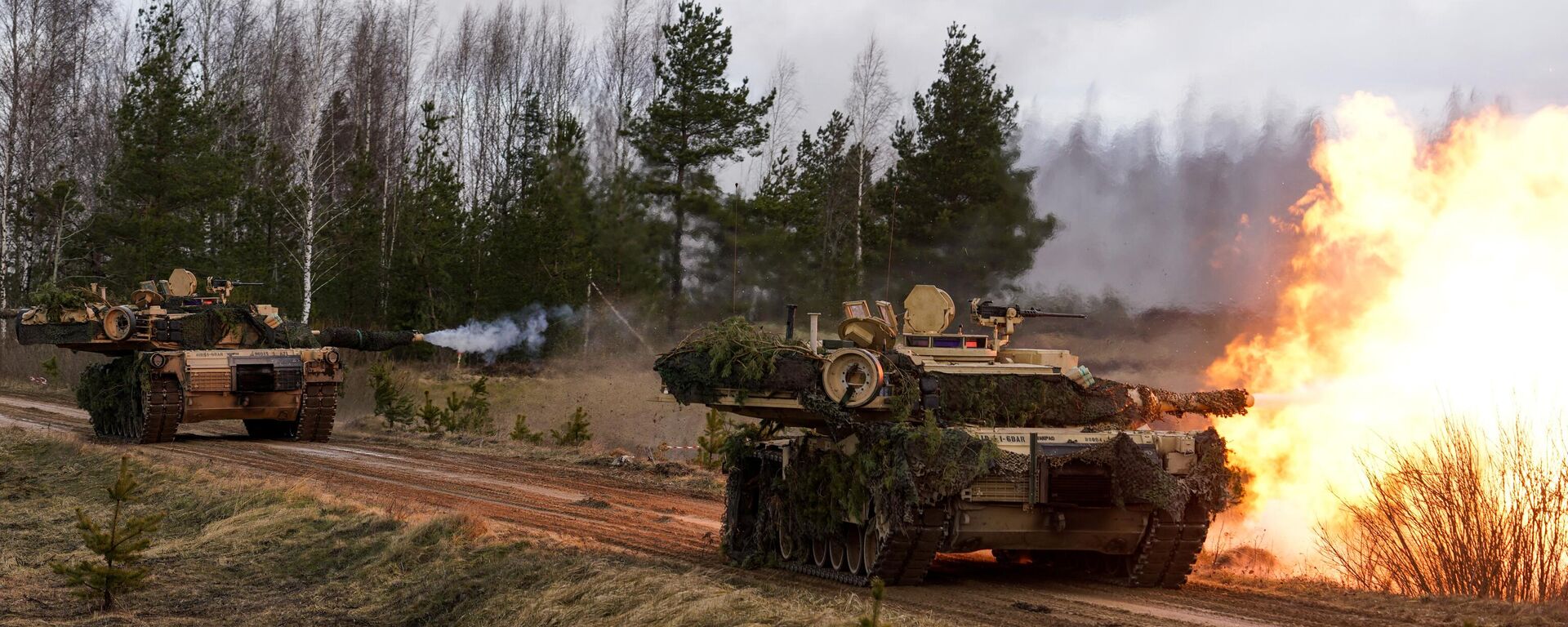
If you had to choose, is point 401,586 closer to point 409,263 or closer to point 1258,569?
point 1258,569

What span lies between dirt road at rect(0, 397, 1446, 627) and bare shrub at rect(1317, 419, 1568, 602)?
1048 millimetres

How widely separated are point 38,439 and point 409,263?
14004mm

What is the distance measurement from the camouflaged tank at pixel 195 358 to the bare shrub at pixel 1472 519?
796 inches

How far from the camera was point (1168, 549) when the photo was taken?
13.0m

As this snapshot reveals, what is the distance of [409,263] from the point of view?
4009 centimetres

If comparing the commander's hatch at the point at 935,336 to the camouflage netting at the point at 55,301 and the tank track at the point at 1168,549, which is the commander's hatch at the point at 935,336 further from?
the camouflage netting at the point at 55,301

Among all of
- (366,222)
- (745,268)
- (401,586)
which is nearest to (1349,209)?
(401,586)

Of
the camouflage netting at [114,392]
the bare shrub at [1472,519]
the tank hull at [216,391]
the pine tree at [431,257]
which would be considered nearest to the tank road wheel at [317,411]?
the tank hull at [216,391]

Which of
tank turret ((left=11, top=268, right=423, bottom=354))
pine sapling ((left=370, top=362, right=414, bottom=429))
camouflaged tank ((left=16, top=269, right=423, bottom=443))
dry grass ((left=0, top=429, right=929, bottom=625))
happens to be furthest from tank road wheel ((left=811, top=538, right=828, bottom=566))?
pine sapling ((left=370, top=362, right=414, bottom=429))

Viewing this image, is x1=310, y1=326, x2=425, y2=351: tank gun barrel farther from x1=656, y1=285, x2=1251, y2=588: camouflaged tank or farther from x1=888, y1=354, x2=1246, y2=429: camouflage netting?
x1=888, y1=354, x2=1246, y2=429: camouflage netting

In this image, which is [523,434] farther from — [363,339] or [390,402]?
[390,402]

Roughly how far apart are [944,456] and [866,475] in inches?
36.5

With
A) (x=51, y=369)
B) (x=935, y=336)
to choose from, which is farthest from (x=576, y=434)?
(x=51, y=369)

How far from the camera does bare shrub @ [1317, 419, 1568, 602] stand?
41.0ft
